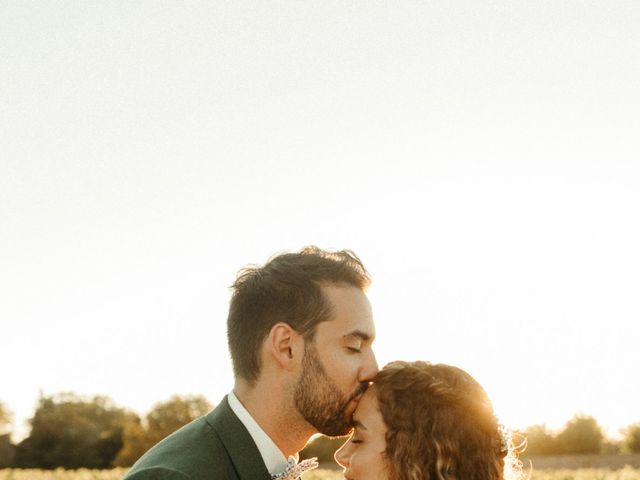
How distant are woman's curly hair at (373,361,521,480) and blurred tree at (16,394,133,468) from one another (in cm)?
6879

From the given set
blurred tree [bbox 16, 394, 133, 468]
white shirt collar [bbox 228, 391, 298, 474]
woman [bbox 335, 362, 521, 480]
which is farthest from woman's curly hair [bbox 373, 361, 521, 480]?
blurred tree [bbox 16, 394, 133, 468]

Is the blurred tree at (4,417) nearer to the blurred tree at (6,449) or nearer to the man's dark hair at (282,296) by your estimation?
the blurred tree at (6,449)

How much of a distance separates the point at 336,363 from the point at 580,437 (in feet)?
162

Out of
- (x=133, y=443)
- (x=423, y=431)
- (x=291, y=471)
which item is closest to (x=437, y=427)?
(x=423, y=431)

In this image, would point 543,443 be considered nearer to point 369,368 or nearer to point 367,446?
point 367,446

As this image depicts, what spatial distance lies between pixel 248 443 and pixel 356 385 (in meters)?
0.86

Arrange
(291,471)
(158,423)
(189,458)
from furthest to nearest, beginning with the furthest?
(158,423)
(291,471)
(189,458)

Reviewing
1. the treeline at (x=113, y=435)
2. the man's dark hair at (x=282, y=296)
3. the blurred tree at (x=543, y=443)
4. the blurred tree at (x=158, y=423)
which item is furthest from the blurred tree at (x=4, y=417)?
the man's dark hair at (x=282, y=296)

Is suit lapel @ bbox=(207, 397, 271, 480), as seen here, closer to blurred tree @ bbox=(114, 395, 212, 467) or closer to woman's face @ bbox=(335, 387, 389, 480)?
woman's face @ bbox=(335, 387, 389, 480)

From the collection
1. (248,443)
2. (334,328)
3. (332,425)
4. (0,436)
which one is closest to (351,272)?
(334,328)

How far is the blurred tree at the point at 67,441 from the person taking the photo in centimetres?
7000

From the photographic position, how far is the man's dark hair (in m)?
4.90

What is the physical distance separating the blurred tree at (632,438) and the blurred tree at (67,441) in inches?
1658

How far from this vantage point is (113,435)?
233 ft
